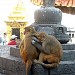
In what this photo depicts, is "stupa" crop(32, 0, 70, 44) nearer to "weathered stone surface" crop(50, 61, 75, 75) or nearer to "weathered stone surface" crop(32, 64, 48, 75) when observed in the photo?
"weathered stone surface" crop(50, 61, 75, 75)

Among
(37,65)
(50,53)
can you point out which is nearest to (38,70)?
(37,65)

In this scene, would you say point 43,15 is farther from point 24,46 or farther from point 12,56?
point 24,46

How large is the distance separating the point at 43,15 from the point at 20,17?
669 inches

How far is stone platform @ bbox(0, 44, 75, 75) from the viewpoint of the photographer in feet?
15.1

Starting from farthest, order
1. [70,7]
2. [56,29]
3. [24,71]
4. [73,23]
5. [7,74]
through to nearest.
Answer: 1. [73,23]
2. [70,7]
3. [56,29]
4. [7,74]
5. [24,71]

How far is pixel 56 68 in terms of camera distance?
464cm

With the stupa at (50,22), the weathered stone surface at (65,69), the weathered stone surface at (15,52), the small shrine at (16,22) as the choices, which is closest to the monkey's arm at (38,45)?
the weathered stone surface at (65,69)

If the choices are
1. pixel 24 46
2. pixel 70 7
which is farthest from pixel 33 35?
pixel 70 7

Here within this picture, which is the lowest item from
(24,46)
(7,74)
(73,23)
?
(73,23)

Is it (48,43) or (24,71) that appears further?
(24,71)

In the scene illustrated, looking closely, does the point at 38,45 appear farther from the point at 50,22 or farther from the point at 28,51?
the point at 50,22

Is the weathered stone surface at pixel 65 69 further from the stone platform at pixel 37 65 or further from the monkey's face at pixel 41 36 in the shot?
the monkey's face at pixel 41 36

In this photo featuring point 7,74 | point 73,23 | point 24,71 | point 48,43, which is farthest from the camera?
point 73,23

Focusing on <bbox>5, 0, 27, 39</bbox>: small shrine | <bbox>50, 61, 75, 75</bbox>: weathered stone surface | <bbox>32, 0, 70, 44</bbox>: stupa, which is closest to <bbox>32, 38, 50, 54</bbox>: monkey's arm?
<bbox>50, 61, 75, 75</bbox>: weathered stone surface
